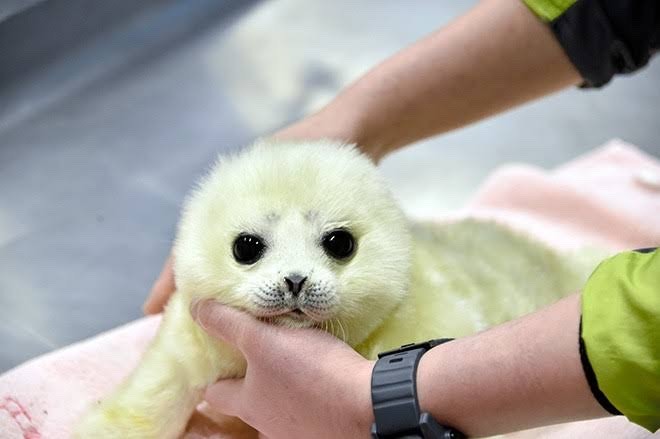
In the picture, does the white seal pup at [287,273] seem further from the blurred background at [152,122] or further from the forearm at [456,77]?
the blurred background at [152,122]

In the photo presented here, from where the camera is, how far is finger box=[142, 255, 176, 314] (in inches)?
49.3

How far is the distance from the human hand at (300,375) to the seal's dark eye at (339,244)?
8 cm

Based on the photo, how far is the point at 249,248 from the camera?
0.94 m

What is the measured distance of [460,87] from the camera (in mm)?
1356

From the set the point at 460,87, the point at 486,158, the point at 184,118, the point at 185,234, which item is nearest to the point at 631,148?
the point at 486,158

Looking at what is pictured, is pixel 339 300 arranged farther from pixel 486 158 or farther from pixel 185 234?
pixel 486 158

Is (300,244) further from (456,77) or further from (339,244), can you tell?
(456,77)

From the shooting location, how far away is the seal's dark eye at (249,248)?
934mm

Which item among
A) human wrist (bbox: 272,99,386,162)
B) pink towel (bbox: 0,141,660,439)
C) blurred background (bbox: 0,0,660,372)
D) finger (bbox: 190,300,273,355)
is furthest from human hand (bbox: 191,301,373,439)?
blurred background (bbox: 0,0,660,372)

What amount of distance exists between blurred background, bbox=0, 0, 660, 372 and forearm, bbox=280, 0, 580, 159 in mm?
465

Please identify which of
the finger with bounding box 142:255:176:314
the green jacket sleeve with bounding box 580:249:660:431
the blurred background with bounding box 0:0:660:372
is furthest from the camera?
the blurred background with bounding box 0:0:660:372

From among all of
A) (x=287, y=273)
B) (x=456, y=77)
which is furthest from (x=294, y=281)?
(x=456, y=77)

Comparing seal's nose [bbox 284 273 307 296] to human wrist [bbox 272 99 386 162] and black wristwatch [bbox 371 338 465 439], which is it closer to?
black wristwatch [bbox 371 338 465 439]

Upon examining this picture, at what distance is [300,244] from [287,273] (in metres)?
0.05
